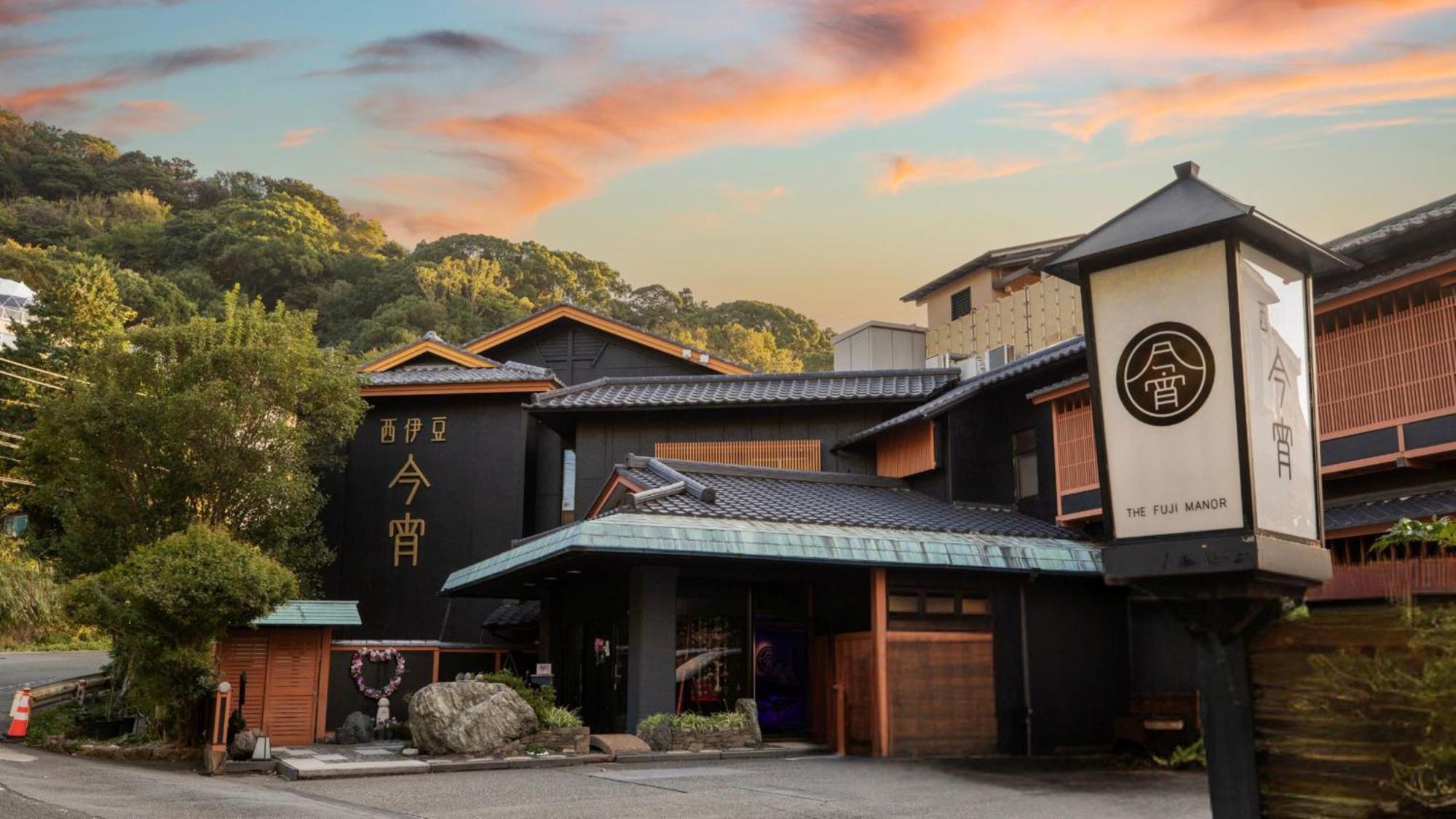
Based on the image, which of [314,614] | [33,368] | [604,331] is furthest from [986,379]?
[33,368]

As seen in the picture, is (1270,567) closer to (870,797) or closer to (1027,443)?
(870,797)

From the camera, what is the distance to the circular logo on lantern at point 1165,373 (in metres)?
5.29

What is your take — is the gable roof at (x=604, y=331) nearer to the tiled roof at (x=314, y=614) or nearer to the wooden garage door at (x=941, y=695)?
the tiled roof at (x=314, y=614)

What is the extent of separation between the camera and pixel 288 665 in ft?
70.8

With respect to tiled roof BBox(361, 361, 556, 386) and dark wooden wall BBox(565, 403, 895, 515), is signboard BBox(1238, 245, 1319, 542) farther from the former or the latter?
tiled roof BBox(361, 361, 556, 386)

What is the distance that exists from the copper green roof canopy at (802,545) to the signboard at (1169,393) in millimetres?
10974

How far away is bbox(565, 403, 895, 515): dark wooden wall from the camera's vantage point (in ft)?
81.6

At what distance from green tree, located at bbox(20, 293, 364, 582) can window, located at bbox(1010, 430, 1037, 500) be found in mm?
15424

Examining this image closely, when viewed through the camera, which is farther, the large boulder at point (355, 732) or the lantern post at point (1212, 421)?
the large boulder at point (355, 732)

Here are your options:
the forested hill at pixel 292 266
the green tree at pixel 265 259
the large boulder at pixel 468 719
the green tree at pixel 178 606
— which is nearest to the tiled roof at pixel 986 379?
the large boulder at pixel 468 719

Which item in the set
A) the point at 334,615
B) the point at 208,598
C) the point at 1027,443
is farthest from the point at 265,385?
the point at 1027,443

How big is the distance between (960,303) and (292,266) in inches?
1398

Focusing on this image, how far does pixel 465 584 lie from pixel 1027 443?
10.8 metres

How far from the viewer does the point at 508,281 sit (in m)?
59.9
